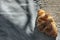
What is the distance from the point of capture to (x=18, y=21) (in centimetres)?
66

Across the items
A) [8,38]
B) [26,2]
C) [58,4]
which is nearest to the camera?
[8,38]

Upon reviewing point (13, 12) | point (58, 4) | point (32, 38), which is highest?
point (58, 4)

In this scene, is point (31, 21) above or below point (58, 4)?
below

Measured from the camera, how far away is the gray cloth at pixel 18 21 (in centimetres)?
61

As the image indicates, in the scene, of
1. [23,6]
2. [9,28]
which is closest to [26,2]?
[23,6]

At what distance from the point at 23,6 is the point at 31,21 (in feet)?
0.22

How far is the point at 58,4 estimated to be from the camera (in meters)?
1.61

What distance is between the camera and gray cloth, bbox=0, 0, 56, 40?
24.2 inches

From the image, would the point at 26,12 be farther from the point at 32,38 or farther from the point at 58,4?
the point at 58,4

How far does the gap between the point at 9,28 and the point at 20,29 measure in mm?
42

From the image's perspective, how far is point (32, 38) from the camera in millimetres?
646

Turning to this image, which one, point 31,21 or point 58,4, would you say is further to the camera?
point 58,4

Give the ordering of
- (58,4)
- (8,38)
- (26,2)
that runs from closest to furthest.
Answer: (8,38) → (26,2) → (58,4)

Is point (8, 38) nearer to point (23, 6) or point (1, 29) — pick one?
point (1, 29)
